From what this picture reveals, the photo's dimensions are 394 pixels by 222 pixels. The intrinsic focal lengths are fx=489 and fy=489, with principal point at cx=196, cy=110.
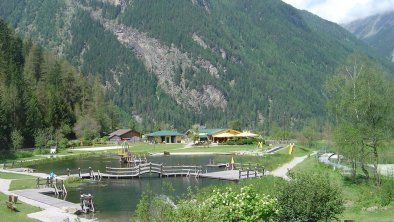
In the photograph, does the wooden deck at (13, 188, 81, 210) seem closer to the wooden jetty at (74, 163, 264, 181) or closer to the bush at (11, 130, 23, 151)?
the wooden jetty at (74, 163, 264, 181)

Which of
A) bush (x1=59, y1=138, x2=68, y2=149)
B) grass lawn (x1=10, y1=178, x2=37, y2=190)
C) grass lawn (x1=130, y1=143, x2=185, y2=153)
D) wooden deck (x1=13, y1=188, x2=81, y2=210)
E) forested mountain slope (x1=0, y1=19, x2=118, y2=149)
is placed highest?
forested mountain slope (x1=0, y1=19, x2=118, y2=149)

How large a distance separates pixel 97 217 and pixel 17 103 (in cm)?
6763

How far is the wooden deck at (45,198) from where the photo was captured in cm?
3600

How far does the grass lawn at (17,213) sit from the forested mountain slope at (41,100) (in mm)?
51013

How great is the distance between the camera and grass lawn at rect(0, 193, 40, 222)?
30406 millimetres

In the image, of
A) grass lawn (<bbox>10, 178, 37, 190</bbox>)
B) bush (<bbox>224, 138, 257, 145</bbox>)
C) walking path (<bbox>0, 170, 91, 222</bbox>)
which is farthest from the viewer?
bush (<bbox>224, 138, 257, 145</bbox>)

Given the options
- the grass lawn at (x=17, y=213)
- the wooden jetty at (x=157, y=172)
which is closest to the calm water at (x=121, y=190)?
the wooden jetty at (x=157, y=172)

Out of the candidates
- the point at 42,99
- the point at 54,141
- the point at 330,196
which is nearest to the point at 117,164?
the point at 54,141

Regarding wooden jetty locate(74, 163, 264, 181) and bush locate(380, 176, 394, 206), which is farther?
wooden jetty locate(74, 163, 264, 181)

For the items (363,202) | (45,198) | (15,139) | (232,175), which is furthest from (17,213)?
(15,139)

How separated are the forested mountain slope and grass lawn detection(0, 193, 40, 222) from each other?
167 ft

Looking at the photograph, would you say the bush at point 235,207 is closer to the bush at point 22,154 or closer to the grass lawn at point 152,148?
the bush at point 22,154

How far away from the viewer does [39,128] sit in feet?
328

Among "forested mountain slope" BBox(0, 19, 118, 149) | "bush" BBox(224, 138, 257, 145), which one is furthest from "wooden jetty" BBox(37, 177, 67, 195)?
"bush" BBox(224, 138, 257, 145)
